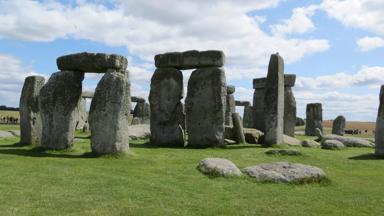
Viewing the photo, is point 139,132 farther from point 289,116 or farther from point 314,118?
point 314,118

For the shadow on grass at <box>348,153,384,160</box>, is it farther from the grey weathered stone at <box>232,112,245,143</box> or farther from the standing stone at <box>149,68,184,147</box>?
the standing stone at <box>149,68,184,147</box>

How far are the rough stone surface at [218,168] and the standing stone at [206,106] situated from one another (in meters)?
8.01

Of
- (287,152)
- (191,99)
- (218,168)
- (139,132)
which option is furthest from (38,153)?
(139,132)

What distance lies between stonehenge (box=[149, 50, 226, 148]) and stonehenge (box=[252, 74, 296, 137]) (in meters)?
8.26

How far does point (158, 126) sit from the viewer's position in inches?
923

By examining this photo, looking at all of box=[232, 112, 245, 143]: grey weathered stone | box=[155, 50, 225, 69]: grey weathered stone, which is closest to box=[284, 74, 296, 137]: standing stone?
box=[232, 112, 245, 143]: grey weathered stone

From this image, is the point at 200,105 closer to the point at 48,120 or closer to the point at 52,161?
the point at 48,120

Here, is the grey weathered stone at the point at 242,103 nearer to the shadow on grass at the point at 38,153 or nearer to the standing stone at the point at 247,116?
the standing stone at the point at 247,116

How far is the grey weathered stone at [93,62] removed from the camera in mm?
16953

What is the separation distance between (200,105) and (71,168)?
9927 millimetres

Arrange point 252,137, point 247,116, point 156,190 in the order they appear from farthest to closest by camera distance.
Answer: point 247,116, point 252,137, point 156,190

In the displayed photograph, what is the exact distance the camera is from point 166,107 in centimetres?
2347

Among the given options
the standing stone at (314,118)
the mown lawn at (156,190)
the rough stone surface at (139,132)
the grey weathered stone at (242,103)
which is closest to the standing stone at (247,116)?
the grey weathered stone at (242,103)

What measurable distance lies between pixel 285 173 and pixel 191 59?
1110 cm
